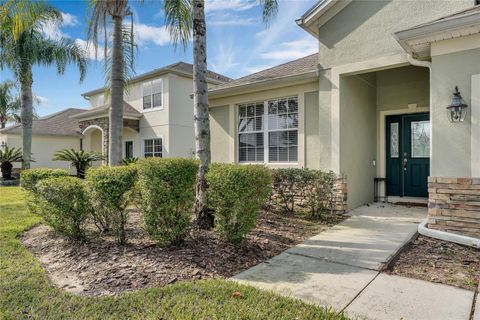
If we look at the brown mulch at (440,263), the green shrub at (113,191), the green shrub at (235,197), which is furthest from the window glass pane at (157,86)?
the brown mulch at (440,263)

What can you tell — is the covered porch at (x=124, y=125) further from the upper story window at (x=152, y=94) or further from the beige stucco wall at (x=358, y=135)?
the beige stucco wall at (x=358, y=135)

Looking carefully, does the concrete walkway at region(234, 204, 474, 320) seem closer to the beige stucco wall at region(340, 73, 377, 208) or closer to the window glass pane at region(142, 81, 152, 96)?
the beige stucco wall at region(340, 73, 377, 208)

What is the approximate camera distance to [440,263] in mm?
4469

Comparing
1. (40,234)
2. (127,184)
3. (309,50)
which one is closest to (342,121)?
(309,50)

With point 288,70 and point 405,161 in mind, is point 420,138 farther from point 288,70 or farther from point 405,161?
point 288,70

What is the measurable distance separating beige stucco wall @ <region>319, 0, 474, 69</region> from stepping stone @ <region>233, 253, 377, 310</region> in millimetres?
5833

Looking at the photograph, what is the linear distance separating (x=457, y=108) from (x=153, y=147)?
16.2 meters

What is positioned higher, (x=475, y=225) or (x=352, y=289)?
(x=475, y=225)

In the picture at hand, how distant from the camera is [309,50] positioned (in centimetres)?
1165

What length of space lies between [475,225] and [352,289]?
10.6ft

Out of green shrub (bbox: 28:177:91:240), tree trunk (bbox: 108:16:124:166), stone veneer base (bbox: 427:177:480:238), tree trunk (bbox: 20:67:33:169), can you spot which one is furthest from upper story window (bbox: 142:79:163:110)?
stone veneer base (bbox: 427:177:480:238)

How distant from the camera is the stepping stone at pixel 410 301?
3.07 meters

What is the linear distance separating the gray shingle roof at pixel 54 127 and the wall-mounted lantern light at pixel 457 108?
A: 25.2 meters

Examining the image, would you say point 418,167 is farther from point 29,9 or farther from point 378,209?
point 29,9
